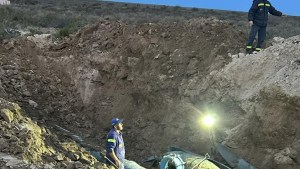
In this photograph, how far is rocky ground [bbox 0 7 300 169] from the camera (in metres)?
9.55

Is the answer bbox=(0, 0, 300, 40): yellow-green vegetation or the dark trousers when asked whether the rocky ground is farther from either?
bbox=(0, 0, 300, 40): yellow-green vegetation

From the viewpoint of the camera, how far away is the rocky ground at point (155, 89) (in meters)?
9.55

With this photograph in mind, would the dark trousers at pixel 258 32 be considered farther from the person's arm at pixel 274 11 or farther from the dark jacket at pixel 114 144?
the dark jacket at pixel 114 144

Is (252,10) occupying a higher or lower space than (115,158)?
higher

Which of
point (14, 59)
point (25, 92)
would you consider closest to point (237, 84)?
point (25, 92)

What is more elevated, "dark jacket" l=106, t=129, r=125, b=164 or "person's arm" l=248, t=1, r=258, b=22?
"person's arm" l=248, t=1, r=258, b=22

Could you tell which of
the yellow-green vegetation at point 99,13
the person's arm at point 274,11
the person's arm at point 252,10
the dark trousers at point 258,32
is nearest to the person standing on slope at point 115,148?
the dark trousers at point 258,32

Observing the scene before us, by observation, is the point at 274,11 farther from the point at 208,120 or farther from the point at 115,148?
the point at 115,148

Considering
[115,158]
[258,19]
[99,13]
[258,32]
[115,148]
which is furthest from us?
[99,13]

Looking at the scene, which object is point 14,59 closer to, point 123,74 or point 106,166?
point 123,74

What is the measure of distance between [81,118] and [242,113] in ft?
12.8

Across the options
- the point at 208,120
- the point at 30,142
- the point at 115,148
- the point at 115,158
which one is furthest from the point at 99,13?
the point at 30,142

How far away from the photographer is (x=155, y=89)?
11.9 meters

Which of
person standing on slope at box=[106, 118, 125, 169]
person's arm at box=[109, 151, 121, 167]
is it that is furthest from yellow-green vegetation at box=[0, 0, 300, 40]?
person's arm at box=[109, 151, 121, 167]
